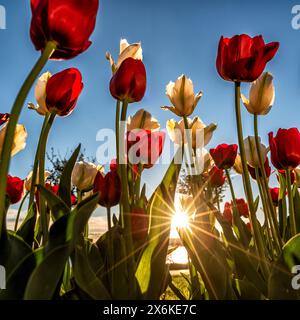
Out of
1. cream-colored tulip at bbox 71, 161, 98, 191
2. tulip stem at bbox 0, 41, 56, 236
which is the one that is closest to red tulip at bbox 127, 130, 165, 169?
cream-colored tulip at bbox 71, 161, 98, 191

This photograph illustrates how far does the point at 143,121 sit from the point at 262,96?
1.42 ft

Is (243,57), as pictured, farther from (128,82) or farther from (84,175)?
(84,175)

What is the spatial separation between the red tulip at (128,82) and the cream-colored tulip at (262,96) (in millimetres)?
Result: 491

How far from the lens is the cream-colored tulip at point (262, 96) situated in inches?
52.5

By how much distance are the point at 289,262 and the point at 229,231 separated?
32 cm

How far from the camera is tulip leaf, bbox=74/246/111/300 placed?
807 mm

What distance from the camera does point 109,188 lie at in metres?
1.07

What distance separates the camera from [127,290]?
903 mm

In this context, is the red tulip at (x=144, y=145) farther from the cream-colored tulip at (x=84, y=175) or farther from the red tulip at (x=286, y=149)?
the red tulip at (x=286, y=149)

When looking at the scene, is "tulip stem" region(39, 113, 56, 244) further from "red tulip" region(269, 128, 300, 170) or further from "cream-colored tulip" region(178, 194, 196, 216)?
"red tulip" region(269, 128, 300, 170)

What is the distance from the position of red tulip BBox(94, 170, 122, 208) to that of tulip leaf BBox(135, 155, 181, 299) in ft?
0.61

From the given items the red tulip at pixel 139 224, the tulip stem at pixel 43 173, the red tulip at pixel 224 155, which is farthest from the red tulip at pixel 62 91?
the red tulip at pixel 224 155

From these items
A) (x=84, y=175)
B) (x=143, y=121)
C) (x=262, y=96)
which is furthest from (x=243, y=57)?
(x=84, y=175)

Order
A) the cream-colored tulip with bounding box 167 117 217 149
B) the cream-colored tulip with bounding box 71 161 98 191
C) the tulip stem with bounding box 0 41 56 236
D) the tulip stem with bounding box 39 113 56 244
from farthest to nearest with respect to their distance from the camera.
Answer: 1. the cream-colored tulip with bounding box 167 117 217 149
2. the cream-colored tulip with bounding box 71 161 98 191
3. the tulip stem with bounding box 39 113 56 244
4. the tulip stem with bounding box 0 41 56 236
